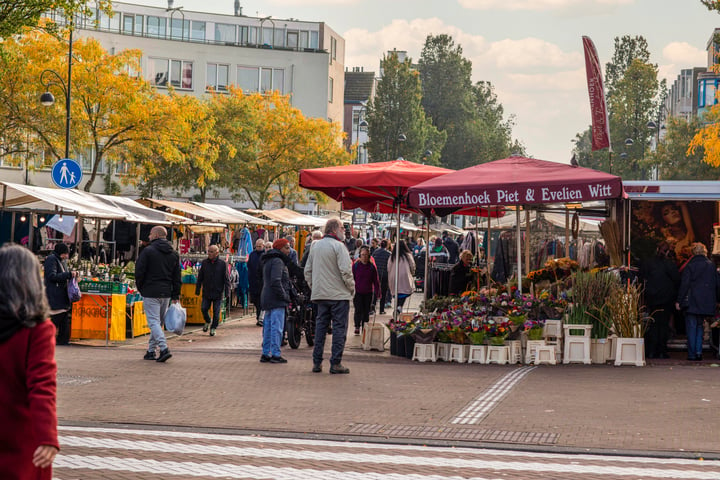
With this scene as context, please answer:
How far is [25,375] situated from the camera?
4211 mm

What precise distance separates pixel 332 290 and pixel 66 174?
11.3 meters

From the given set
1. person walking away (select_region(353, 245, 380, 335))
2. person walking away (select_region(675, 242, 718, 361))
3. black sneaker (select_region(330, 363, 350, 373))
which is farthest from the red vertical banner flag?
black sneaker (select_region(330, 363, 350, 373))

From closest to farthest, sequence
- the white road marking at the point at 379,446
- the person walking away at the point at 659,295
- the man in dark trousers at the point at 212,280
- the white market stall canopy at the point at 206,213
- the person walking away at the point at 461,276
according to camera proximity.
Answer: the white road marking at the point at 379,446 → the person walking away at the point at 659,295 → the man in dark trousers at the point at 212,280 → the person walking away at the point at 461,276 → the white market stall canopy at the point at 206,213

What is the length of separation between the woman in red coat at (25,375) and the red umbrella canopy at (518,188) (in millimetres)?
11130

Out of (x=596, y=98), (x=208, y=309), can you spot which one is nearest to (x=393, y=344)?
(x=208, y=309)

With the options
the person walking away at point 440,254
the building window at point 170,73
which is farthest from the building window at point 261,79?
the person walking away at point 440,254

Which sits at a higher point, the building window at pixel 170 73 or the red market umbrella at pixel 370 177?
the building window at pixel 170 73

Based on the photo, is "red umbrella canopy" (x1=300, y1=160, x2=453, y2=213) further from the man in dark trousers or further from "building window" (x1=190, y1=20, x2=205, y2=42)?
"building window" (x1=190, y1=20, x2=205, y2=42)

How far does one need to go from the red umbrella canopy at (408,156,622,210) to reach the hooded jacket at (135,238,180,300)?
352cm

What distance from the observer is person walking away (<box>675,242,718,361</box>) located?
15.8 metres

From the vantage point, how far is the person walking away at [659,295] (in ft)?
53.4

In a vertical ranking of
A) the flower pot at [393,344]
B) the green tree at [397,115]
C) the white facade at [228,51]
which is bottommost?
the flower pot at [393,344]

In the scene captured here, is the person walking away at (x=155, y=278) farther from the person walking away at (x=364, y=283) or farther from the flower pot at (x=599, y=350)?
the flower pot at (x=599, y=350)

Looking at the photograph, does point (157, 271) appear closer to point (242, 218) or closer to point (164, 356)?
point (164, 356)
